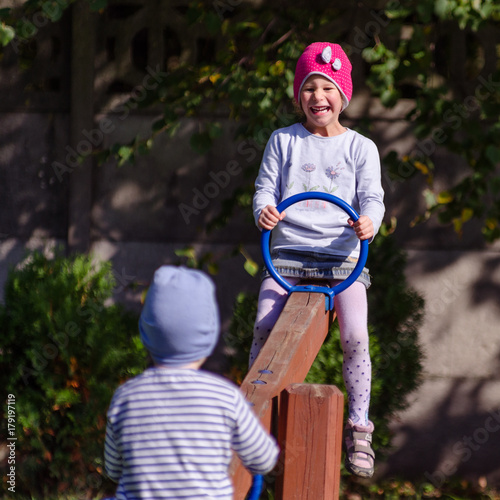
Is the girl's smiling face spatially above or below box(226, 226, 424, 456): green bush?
above

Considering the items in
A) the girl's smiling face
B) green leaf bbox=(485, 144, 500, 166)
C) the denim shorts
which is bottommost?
the denim shorts

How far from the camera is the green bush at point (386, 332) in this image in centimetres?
393

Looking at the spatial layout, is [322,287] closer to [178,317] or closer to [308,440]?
[308,440]

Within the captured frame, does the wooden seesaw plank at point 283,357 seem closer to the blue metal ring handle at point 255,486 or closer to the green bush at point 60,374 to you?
the blue metal ring handle at point 255,486

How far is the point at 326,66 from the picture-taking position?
2.63m

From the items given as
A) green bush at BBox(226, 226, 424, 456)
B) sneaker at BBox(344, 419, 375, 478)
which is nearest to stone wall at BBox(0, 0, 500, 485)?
green bush at BBox(226, 226, 424, 456)

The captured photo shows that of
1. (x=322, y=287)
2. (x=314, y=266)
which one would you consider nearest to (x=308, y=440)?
(x=322, y=287)

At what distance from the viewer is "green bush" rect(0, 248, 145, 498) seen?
371 centimetres

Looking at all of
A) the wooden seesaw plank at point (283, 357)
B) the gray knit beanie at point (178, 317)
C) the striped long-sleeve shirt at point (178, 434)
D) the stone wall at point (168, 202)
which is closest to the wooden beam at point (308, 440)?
the wooden seesaw plank at point (283, 357)

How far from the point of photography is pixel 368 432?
256 cm

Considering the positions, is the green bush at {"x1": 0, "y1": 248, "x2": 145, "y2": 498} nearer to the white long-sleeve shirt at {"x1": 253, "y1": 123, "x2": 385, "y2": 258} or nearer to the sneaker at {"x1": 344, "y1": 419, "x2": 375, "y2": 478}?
the white long-sleeve shirt at {"x1": 253, "y1": 123, "x2": 385, "y2": 258}

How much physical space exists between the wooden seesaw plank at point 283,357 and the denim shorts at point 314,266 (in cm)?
14

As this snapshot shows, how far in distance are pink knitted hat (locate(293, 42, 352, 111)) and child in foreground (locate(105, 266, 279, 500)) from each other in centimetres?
133

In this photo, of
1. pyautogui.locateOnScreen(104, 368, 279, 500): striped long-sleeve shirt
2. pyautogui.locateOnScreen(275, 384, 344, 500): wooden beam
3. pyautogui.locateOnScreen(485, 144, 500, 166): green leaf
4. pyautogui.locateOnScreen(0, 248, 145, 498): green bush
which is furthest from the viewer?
pyautogui.locateOnScreen(0, 248, 145, 498): green bush
